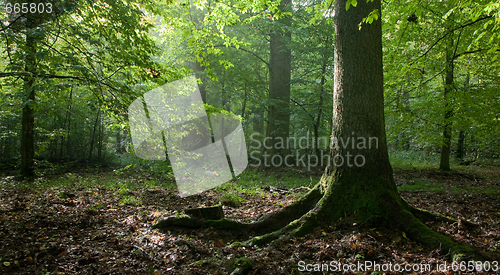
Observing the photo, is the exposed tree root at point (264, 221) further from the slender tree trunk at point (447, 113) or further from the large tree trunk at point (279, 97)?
the large tree trunk at point (279, 97)

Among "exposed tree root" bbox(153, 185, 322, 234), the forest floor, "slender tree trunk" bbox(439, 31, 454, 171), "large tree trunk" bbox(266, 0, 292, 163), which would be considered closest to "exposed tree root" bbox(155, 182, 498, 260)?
"exposed tree root" bbox(153, 185, 322, 234)

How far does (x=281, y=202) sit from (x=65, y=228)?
4.13 m

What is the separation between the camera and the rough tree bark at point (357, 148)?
157 inches

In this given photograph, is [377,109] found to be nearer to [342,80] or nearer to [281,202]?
[342,80]

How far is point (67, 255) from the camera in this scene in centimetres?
344

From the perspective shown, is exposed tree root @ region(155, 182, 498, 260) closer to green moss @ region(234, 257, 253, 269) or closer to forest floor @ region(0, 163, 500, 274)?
forest floor @ region(0, 163, 500, 274)

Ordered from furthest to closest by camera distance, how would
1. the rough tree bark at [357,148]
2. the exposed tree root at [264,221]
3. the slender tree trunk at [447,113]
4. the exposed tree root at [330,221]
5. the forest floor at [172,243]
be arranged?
the slender tree trunk at [447,113] → the exposed tree root at [264,221] → the rough tree bark at [357,148] → the exposed tree root at [330,221] → the forest floor at [172,243]

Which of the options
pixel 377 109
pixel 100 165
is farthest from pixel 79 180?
pixel 377 109

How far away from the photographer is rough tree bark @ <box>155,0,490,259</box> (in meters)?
4.00

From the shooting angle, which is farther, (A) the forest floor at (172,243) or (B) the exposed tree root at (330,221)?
(B) the exposed tree root at (330,221)

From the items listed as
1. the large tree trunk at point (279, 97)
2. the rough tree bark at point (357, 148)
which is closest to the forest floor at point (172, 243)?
the rough tree bark at point (357, 148)

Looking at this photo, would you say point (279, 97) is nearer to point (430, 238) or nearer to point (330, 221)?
point (330, 221)

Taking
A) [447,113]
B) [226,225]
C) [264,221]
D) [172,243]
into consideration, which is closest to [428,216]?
[264,221]

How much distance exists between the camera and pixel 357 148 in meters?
4.14
